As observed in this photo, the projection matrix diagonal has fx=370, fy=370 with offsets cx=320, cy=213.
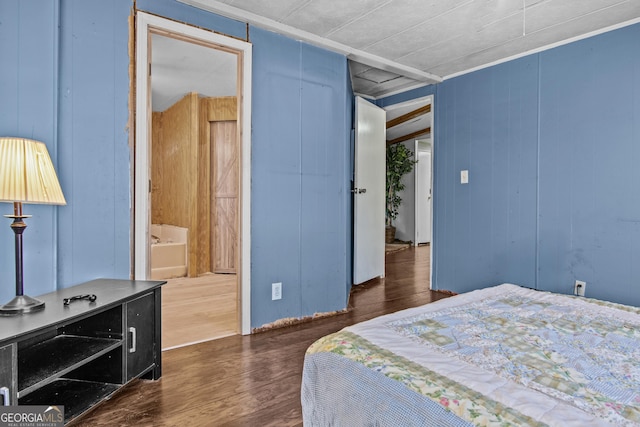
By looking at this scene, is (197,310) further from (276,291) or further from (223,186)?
(223,186)

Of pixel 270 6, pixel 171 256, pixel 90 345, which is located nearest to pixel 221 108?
pixel 171 256

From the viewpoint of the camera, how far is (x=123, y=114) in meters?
2.27

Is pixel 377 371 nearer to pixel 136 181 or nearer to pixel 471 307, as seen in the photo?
pixel 471 307

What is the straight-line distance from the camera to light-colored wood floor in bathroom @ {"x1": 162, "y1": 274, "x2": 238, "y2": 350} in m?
2.74

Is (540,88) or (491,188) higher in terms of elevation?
(540,88)

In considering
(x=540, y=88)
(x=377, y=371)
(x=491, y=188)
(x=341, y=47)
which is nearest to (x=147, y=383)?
(x=377, y=371)

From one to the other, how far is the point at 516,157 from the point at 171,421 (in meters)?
3.41

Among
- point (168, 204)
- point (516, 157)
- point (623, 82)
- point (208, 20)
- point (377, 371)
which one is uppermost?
point (208, 20)

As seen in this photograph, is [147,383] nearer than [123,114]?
Yes

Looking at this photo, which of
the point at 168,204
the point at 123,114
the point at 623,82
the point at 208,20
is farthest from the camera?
the point at 168,204

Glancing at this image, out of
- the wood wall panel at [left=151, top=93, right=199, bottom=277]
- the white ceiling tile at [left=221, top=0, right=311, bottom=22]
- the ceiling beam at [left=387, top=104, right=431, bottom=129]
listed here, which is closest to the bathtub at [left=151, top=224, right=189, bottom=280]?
the wood wall panel at [left=151, top=93, right=199, bottom=277]

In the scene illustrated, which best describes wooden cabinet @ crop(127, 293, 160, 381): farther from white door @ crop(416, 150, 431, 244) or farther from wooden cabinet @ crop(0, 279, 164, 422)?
white door @ crop(416, 150, 431, 244)

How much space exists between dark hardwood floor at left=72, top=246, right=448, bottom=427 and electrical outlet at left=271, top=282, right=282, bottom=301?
26 cm

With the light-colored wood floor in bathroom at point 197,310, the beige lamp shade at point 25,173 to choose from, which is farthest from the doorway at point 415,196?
the beige lamp shade at point 25,173
